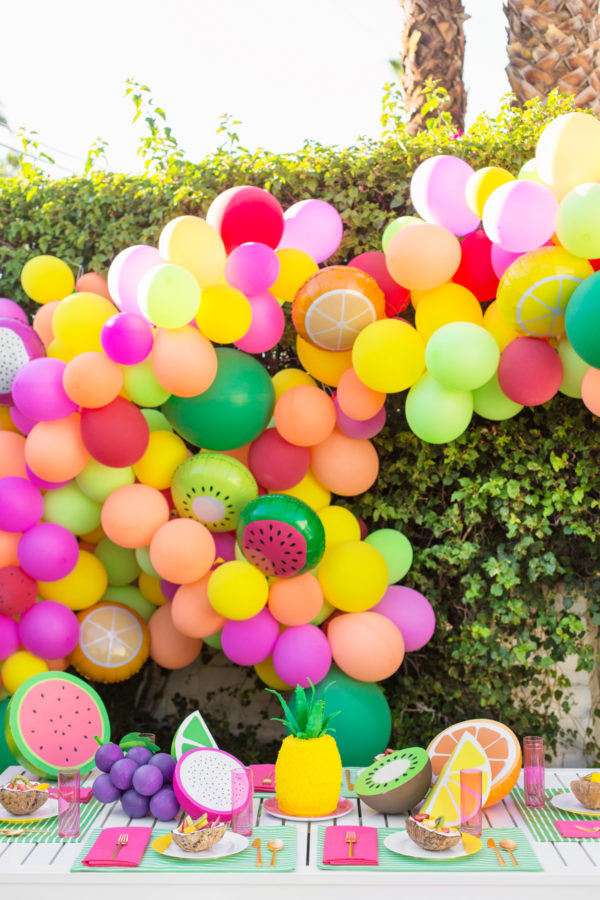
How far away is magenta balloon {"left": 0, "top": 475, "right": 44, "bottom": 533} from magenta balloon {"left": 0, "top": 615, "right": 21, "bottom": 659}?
1.08 ft

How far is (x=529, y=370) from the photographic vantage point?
2.59 meters

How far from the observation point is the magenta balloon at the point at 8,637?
9.43ft

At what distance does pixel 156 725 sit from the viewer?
3590 mm

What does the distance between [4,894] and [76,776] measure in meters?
0.30

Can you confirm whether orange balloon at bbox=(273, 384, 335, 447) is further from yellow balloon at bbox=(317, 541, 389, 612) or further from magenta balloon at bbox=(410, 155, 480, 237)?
magenta balloon at bbox=(410, 155, 480, 237)

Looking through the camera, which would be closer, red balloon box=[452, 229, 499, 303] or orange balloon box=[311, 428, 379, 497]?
red balloon box=[452, 229, 499, 303]

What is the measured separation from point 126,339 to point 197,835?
150 centimetres

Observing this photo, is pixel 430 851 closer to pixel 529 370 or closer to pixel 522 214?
pixel 529 370

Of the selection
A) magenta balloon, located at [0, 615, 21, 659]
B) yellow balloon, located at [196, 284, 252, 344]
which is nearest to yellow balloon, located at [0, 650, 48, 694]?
magenta balloon, located at [0, 615, 21, 659]

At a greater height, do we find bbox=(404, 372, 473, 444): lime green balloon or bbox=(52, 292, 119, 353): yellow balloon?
bbox=(404, 372, 473, 444): lime green balloon

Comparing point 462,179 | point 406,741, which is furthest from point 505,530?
point 462,179

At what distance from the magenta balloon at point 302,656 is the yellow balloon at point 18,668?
2.84 ft

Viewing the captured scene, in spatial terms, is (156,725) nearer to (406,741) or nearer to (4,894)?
(406,741)

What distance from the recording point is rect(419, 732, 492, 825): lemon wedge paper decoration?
1.88 metres
